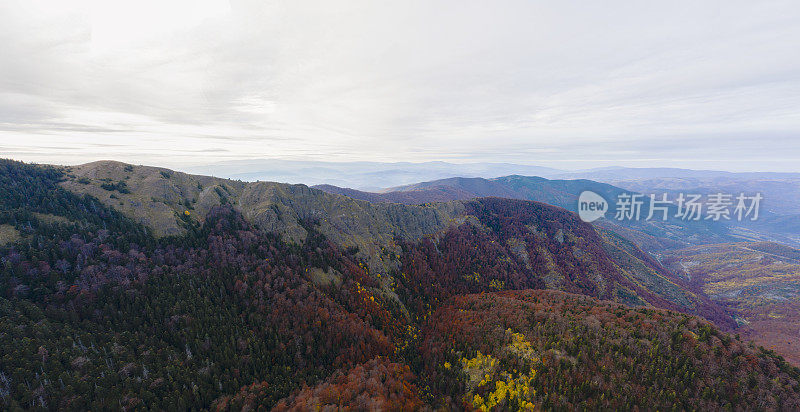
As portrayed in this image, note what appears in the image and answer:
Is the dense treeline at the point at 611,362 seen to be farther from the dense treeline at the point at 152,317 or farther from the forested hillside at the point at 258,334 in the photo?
the dense treeline at the point at 152,317

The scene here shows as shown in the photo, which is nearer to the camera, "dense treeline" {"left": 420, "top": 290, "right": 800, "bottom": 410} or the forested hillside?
"dense treeline" {"left": 420, "top": 290, "right": 800, "bottom": 410}

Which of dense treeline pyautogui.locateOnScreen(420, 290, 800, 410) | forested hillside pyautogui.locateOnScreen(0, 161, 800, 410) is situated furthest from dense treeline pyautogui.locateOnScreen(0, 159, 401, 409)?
dense treeline pyautogui.locateOnScreen(420, 290, 800, 410)

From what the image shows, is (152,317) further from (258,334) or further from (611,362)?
(611,362)

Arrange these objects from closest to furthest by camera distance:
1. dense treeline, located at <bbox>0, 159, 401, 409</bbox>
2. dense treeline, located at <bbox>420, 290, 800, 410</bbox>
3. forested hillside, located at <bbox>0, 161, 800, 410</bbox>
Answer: dense treeline, located at <bbox>0, 159, 401, 409</bbox>
dense treeline, located at <bbox>420, 290, 800, 410</bbox>
forested hillside, located at <bbox>0, 161, 800, 410</bbox>

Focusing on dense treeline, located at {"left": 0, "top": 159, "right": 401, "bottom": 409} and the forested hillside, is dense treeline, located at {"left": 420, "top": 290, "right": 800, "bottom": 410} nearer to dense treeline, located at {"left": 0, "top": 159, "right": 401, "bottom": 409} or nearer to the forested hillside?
the forested hillside

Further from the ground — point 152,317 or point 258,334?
point 152,317

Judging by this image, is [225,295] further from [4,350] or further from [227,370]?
[4,350]

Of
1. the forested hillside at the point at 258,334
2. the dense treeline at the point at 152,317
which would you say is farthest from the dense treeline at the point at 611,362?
the dense treeline at the point at 152,317

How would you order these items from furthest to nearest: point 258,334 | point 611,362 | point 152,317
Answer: point 258,334 < point 152,317 < point 611,362

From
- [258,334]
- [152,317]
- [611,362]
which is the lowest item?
[258,334]

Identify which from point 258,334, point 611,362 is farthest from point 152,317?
point 611,362
